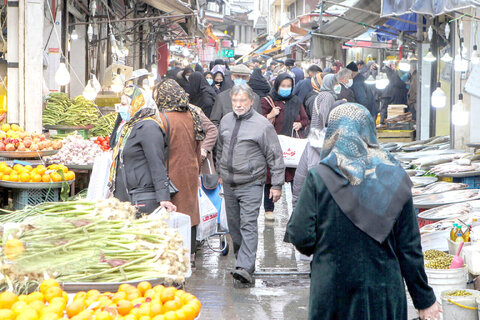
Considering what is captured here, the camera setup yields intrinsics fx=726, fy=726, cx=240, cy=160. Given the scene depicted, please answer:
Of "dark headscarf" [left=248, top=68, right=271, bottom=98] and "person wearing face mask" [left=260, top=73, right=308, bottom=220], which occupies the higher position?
"dark headscarf" [left=248, top=68, right=271, bottom=98]

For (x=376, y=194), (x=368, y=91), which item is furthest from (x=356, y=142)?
(x=368, y=91)

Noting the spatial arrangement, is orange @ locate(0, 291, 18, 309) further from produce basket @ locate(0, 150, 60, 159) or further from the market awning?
the market awning

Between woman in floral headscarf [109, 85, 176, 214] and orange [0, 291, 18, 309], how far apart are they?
2.05m

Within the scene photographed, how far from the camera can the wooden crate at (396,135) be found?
46.8 ft

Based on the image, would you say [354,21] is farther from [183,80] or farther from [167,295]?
[167,295]

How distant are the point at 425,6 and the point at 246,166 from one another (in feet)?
10.4

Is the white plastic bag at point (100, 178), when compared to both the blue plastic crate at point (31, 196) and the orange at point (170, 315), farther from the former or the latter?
the orange at point (170, 315)

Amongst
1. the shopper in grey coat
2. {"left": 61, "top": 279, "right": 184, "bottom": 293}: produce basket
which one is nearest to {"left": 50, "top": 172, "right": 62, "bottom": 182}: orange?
the shopper in grey coat

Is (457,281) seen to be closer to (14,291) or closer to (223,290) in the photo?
(223,290)

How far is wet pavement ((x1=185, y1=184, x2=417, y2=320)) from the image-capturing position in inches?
235

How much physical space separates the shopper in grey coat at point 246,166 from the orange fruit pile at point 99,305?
3.05m

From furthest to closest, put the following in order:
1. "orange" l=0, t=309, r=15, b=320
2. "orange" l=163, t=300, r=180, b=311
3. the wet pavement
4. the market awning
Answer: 1. the market awning
2. the wet pavement
3. "orange" l=163, t=300, r=180, b=311
4. "orange" l=0, t=309, r=15, b=320

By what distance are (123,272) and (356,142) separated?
1.48m

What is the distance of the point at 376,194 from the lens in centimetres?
330
